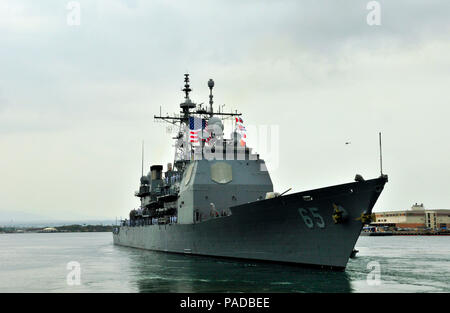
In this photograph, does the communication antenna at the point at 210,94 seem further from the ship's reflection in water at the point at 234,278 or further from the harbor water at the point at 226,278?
the ship's reflection in water at the point at 234,278

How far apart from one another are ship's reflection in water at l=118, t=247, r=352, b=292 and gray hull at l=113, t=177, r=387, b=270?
1.69 feet

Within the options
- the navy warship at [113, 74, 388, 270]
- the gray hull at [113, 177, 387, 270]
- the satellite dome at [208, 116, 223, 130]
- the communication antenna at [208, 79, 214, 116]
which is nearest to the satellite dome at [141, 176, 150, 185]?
the navy warship at [113, 74, 388, 270]

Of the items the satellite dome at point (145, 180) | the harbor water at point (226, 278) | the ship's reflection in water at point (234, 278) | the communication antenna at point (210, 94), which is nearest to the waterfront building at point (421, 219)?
the satellite dome at point (145, 180)

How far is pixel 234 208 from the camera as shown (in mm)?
19641

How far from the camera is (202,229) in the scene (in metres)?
22.4

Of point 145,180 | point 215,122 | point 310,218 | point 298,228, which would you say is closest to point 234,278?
point 298,228

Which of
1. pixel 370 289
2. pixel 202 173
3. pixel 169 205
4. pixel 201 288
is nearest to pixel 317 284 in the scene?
pixel 370 289

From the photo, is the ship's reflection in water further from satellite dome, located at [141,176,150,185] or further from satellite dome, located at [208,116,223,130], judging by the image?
satellite dome, located at [141,176,150,185]

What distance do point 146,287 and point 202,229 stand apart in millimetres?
7678

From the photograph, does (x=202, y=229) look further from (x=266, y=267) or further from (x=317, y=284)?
(x=317, y=284)

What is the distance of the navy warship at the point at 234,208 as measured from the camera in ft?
52.9

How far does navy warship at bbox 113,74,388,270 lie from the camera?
1612 centimetres

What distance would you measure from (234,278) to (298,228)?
9.45ft

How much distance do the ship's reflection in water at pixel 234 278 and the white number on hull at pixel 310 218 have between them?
1.58 metres
